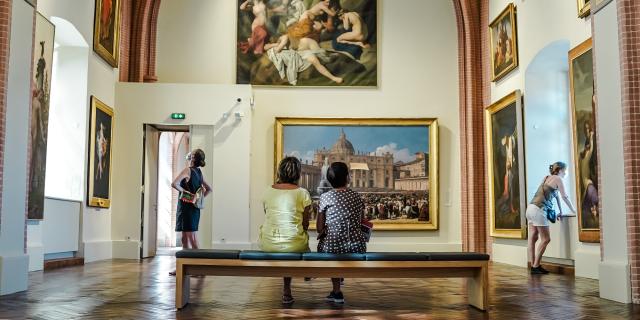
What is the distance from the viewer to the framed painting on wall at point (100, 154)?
1180cm

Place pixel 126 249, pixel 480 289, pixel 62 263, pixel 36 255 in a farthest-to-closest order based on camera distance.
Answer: pixel 126 249, pixel 62 263, pixel 36 255, pixel 480 289

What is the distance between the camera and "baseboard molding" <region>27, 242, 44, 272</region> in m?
8.95

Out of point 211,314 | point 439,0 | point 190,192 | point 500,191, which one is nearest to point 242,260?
point 211,314

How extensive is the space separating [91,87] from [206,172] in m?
3.03

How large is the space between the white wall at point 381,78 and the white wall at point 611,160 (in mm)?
8276

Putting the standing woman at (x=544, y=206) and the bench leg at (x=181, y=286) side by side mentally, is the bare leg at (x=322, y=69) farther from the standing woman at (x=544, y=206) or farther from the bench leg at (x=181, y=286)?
the bench leg at (x=181, y=286)

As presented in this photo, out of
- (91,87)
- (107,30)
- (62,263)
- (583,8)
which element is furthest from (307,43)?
(62,263)

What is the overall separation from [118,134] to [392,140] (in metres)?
5.80

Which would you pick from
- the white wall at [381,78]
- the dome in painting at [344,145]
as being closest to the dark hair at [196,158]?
the white wall at [381,78]

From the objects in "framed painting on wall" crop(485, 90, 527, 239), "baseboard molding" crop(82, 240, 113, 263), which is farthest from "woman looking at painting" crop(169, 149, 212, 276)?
"framed painting on wall" crop(485, 90, 527, 239)

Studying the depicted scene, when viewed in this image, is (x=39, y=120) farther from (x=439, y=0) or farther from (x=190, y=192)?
(x=439, y=0)

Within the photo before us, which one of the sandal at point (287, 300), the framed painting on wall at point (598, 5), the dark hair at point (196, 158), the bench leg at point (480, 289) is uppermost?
the framed painting on wall at point (598, 5)

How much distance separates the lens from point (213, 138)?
13828mm

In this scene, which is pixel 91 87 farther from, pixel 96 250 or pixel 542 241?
pixel 542 241
